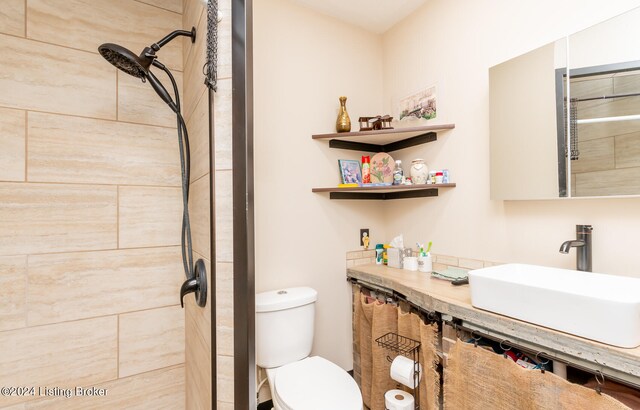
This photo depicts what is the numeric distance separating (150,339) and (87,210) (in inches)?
28.5

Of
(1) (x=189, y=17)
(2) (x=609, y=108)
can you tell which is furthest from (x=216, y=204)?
(2) (x=609, y=108)

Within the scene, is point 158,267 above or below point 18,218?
below

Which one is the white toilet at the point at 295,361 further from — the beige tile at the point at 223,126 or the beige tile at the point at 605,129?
the beige tile at the point at 605,129

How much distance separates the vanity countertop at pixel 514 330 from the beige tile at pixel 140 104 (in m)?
1.55

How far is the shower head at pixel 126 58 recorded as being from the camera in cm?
102

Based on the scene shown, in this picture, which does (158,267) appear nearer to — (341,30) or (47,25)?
(47,25)

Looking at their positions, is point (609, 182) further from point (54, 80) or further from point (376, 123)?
point (54, 80)

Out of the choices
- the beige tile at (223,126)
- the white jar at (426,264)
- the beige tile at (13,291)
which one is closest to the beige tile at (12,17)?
the beige tile at (13,291)

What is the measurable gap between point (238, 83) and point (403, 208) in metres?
1.60

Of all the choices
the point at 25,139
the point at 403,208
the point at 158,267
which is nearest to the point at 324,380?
the point at 158,267

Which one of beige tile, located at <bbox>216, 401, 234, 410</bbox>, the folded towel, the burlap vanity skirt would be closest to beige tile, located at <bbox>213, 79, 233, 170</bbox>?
beige tile, located at <bbox>216, 401, 234, 410</bbox>

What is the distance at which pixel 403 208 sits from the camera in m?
2.16

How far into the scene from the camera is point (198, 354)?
1.23 m

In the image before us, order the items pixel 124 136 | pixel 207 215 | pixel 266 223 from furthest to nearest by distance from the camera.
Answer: pixel 266 223 < pixel 124 136 < pixel 207 215
